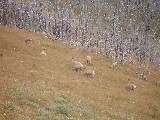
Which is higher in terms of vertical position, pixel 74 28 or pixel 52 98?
pixel 52 98

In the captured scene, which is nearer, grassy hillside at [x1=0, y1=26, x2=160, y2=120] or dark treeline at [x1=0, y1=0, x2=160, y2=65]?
grassy hillside at [x1=0, y1=26, x2=160, y2=120]

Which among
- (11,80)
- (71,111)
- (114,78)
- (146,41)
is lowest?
(146,41)

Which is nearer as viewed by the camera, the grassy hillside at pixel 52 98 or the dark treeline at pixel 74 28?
the grassy hillside at pixel 52 98

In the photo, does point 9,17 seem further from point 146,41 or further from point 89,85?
point 89,85

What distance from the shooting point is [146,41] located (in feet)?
629

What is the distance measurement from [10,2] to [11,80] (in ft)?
456

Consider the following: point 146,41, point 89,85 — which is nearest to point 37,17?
point 146,41

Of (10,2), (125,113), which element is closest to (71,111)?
(125,113)

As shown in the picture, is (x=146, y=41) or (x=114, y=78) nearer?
(x=114, y=78)

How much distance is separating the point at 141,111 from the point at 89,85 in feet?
27.3

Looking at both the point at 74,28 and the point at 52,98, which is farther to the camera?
the point at 74,28

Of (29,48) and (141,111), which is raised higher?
(29,48)

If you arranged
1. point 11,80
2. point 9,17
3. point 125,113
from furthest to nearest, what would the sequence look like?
point 9,17, point 125,113, point 11,80

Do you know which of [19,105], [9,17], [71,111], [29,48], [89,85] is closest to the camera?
[19,105]
